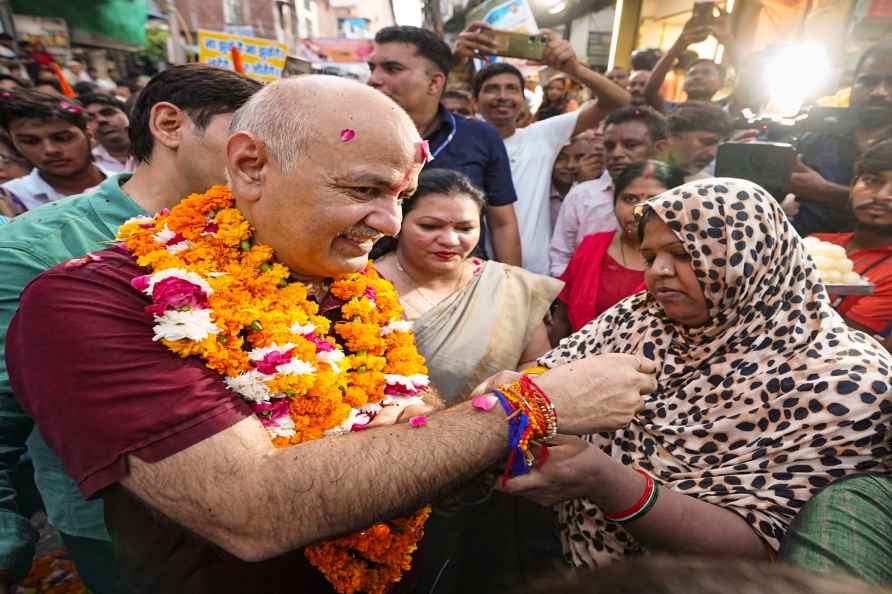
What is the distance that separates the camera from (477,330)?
9.11 ft

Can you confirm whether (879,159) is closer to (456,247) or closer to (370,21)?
(456,247)

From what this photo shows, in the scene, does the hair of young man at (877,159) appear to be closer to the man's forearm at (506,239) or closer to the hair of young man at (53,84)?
the man's forearm at (506,239)

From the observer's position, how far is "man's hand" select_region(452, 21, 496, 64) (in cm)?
413

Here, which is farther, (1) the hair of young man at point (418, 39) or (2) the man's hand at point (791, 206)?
(2) the man's hand at point (791, 206)

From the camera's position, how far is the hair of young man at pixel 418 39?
3.68 m

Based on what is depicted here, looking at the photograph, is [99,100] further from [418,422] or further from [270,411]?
[418,422]

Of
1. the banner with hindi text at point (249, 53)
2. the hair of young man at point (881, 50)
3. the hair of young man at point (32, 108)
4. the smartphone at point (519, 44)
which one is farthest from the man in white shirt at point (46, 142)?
the hair of young man at point (881, 50)

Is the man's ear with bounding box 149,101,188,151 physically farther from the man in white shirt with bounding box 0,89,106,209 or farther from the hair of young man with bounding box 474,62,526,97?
the hair of young man with bounding box 474,62,526,97

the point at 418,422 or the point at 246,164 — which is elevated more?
the point at 246,164

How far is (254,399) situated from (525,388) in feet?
2.59

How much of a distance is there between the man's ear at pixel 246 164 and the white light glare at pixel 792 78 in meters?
7.39

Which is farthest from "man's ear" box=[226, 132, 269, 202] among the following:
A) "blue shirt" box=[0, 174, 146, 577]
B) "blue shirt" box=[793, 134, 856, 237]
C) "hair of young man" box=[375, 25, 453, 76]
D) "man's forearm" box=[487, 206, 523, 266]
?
"blue shirt" box=[793, 134, 856, 237]

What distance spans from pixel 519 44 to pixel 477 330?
277 cm

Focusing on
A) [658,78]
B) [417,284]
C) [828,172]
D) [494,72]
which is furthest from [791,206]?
[417,284]
